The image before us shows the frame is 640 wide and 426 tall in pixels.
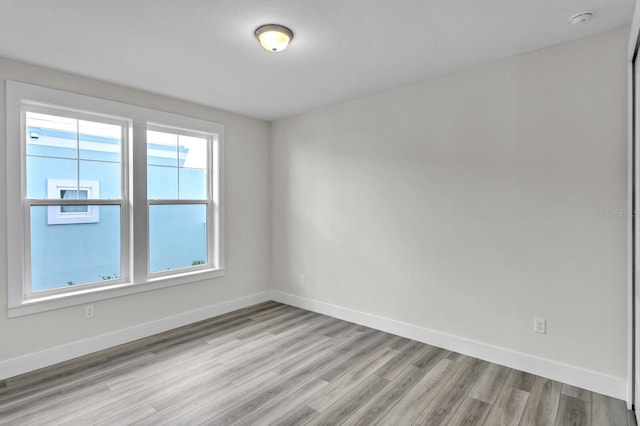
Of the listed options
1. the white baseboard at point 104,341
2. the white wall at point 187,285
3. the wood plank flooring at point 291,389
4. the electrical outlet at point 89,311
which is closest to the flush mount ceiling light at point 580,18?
the wood plank flooring at point 291,389

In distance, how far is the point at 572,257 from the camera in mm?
2488

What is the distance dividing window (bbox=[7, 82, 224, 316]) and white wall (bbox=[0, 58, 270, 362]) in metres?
0.08

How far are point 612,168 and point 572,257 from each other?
67 centimetres

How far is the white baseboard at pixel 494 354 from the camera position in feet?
7.77

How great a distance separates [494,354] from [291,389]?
5.66 feet

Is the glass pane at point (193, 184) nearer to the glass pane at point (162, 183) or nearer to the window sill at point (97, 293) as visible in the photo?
the glass pane at point (162, 183)

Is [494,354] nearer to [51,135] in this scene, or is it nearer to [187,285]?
[187,285]

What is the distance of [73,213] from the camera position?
3.12 m

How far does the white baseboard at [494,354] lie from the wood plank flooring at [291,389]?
7 cm

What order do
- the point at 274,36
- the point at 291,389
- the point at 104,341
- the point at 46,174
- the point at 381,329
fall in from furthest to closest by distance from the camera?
1. the point at 381,329
2. the point at 104,341
3. the point at 46,174
4. the point at 291,389
5. the point at 274,36

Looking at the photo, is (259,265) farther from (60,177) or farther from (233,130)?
(60,177)

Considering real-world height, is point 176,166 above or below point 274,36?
below

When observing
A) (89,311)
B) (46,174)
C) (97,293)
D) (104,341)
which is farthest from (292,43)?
(104,341)

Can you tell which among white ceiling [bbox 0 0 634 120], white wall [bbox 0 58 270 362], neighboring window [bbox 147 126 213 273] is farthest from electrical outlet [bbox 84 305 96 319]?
white ceiling [bbox 0 0 634 120]
